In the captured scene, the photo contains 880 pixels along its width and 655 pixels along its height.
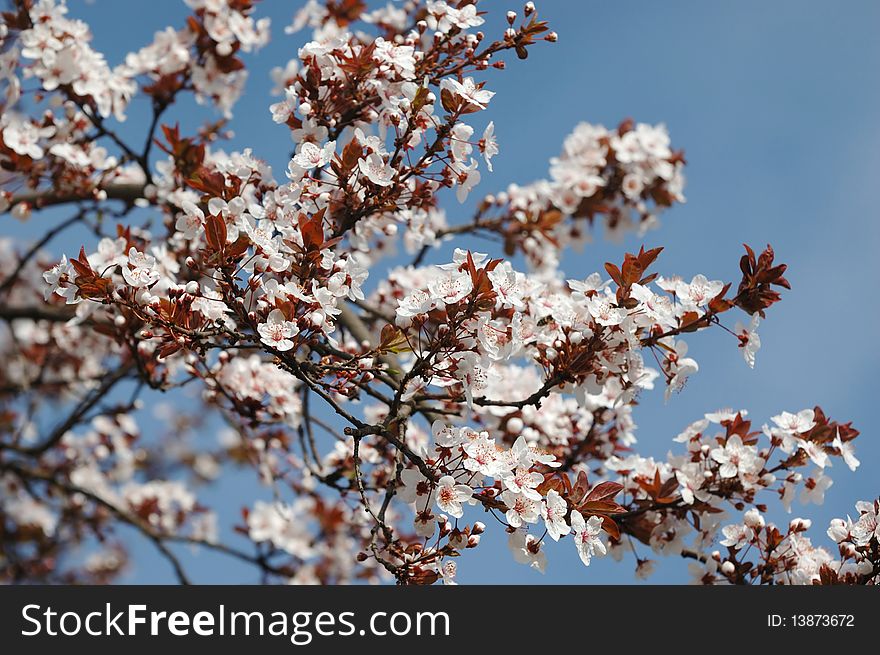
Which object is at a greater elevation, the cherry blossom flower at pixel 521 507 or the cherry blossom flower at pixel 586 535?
the cherry blossom flower at pixel 521 507

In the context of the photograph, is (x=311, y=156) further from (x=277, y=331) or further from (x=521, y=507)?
(x=521, y=507)

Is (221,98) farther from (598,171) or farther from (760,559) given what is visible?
(760,559)

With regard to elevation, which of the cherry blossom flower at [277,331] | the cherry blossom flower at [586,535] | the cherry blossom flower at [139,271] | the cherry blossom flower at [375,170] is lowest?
the cherry blossom flower at [586,535]

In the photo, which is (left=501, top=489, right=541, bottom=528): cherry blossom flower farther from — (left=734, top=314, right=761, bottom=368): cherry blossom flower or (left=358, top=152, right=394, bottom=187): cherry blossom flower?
(left=358, top=152, right=394, bottom=187): cherry blossom flower

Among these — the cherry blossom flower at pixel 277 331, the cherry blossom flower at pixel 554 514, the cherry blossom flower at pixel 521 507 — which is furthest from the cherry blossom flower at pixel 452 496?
the cherry blossom flower at pixel 277 331

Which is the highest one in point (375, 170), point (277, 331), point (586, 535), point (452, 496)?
point (375, 170)

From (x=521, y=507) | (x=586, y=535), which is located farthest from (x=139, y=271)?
(x=586, y=535)

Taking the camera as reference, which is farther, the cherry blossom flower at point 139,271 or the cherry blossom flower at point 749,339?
the cherry blossom flower at point 749,339

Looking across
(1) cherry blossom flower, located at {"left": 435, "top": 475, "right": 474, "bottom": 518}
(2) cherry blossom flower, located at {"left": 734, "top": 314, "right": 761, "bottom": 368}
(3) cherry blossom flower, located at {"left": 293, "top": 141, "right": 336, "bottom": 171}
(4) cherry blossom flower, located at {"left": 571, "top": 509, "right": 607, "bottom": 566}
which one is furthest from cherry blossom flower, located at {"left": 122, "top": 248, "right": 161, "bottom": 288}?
(2) cherry blossom flower, located at {"left": 734, "top": 314, "right": 761, "bottom": 368}

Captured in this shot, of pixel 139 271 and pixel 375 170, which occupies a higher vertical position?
pixel 375 170

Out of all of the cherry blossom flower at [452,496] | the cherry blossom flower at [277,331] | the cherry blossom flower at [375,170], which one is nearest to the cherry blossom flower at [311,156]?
the cherry blossom flower at [375,170]

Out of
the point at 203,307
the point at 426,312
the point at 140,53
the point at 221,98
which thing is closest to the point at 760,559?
the point at 426,312

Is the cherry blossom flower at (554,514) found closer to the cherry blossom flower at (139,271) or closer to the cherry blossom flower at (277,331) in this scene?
the cherry blossom flower at (277,331)

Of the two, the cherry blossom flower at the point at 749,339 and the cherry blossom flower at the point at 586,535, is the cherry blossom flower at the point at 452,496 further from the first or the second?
the cherry blossom flower at the point at 749,339
